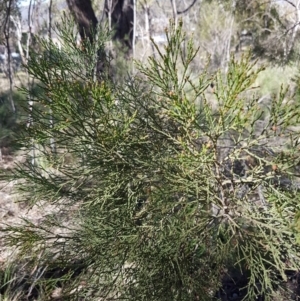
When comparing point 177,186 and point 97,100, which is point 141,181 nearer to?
point 177,186

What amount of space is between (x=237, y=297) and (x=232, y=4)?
690 cm

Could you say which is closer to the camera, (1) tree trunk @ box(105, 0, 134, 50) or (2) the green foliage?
(2) the green foliage

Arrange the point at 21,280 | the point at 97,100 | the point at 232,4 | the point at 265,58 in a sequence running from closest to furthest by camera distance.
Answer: the point at 97,100 < the point at 21,280 < the point at 232,4 < the point at 265,58

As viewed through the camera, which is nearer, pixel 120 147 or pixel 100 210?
pixel 120 147

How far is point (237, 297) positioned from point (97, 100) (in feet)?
7.79

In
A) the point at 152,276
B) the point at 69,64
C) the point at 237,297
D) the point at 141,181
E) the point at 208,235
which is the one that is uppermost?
the point at 69,64

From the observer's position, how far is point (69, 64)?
2502mm

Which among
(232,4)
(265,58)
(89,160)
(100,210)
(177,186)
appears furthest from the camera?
(265,58)

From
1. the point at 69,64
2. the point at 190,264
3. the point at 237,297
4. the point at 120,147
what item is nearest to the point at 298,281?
the point at 237,297

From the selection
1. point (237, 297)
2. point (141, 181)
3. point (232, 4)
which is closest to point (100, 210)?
point (141, 181)

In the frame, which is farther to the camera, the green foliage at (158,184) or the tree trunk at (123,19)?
the tree trunk at (123,19)

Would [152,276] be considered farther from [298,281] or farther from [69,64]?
[298,281]

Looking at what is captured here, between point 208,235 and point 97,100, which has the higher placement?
point 97,100

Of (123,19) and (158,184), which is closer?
(158,184)
